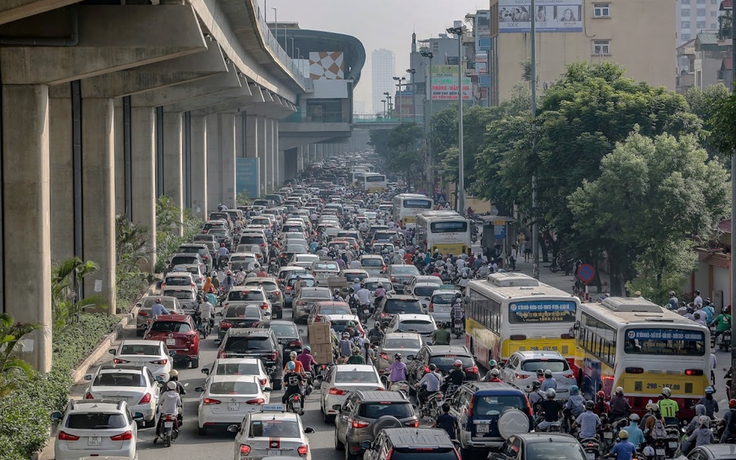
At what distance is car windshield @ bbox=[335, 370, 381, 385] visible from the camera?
26.0 m

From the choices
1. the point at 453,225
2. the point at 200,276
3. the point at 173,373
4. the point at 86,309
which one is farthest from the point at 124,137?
the point at 173,373

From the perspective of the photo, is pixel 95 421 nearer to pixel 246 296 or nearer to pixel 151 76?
pixel 246 296

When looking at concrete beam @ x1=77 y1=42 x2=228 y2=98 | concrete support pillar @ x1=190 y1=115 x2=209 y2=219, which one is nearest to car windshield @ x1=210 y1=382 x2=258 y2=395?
concrete beam @ x1=77 y1=42 x2=228 y2=98

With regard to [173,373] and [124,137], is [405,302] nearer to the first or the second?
[173,373]

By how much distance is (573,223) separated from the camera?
47.0 meters

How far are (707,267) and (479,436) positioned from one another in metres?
23.0

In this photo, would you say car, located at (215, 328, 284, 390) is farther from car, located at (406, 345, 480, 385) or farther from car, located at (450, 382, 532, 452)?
car, located at (450, 382, 532, 452)

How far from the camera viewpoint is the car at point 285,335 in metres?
33.0

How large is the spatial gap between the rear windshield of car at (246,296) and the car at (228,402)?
52.4 ft

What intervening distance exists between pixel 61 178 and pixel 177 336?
33.3 ft

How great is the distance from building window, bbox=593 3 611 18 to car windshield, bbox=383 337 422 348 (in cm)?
8789

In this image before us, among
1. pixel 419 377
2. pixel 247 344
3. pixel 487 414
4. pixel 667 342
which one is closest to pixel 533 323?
pixel 419 377

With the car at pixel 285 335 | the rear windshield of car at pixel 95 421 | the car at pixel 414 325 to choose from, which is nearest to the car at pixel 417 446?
the rear windshield of car at pixel 95 421

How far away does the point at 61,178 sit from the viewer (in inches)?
1641
